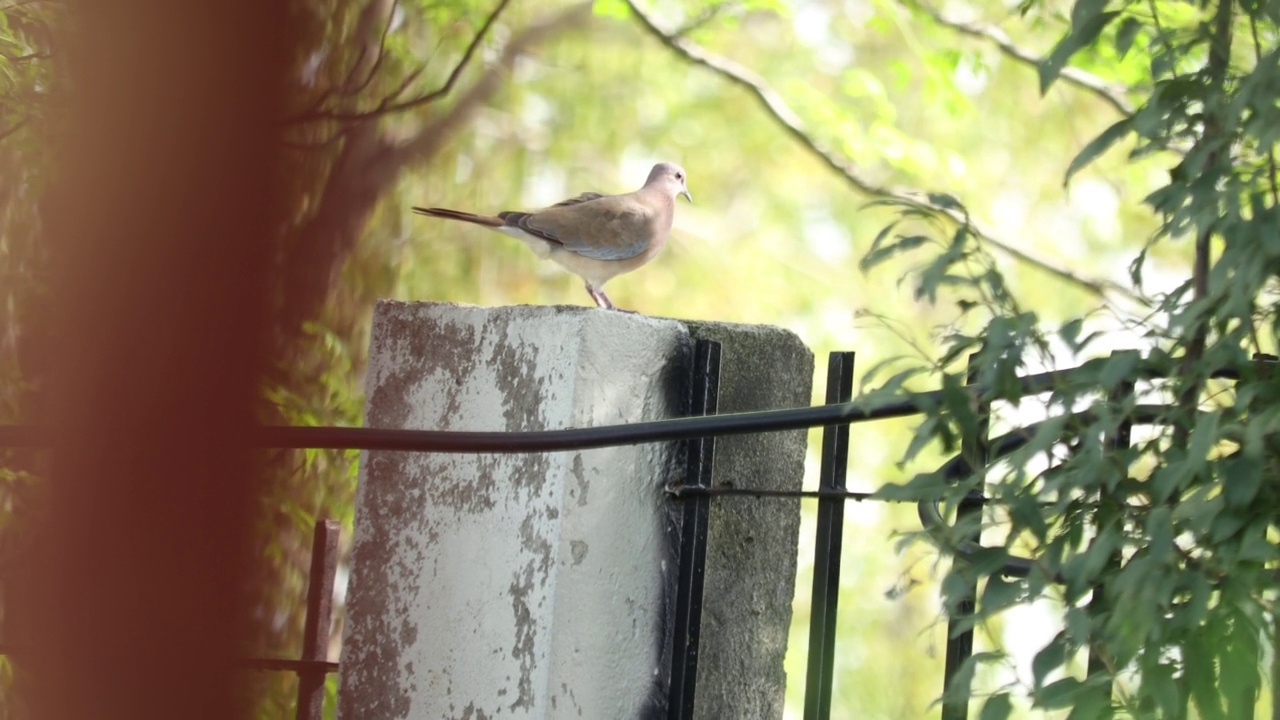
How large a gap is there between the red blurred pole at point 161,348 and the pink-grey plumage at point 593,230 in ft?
6.93

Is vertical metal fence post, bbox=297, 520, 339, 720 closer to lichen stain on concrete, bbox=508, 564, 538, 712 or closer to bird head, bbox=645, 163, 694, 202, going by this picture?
lichen stain on concrete, bbox=508, 564, 538, 712

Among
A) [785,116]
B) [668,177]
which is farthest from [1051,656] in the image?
[785,116]

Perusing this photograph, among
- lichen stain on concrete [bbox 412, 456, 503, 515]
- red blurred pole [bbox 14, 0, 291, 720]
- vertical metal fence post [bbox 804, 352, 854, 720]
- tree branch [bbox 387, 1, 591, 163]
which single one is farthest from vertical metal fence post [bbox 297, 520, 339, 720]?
tree branch [bbox 387, 1, 591, 163]

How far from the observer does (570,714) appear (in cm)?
142

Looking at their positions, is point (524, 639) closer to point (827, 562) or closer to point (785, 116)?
point (827, 562)

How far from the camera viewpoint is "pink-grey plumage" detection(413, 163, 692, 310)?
291cm

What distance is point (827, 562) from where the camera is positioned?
146cm

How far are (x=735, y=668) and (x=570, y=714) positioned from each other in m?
0.25

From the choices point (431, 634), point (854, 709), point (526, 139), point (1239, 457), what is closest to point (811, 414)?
point (1239, 457)

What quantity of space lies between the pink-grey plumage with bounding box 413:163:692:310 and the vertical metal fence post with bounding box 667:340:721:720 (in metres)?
1.39

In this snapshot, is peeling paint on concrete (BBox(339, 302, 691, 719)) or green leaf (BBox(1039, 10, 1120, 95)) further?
peeling paint on concrete (BBox(339, 302, 691, 719))

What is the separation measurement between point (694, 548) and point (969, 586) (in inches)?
20.0

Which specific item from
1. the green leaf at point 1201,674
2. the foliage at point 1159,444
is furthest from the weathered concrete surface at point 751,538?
the green leaf at point 1201,674

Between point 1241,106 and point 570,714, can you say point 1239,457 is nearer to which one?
point 1241,106
